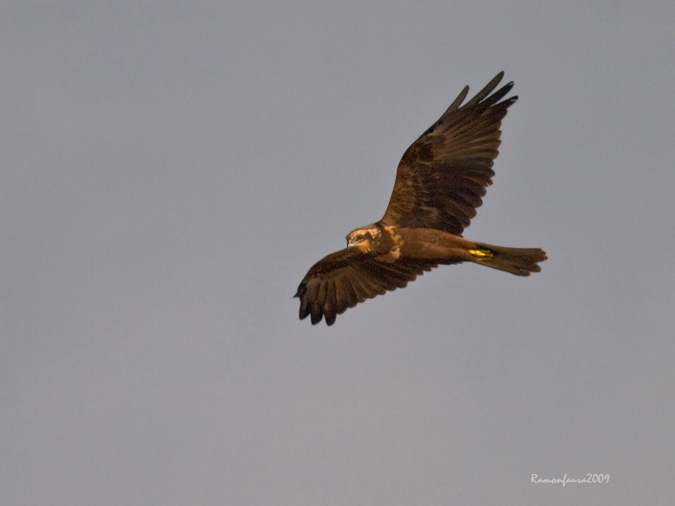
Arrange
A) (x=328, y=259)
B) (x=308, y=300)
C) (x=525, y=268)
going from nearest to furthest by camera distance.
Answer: (x=525, y=268)
(x=328, y=259)
(x=308, y=300)

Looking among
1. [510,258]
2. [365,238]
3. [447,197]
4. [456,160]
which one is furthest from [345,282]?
[510,258]

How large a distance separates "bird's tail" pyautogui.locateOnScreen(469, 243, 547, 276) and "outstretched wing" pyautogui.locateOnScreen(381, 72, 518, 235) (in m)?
0.54

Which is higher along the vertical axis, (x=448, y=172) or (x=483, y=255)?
(x=448, y=172)

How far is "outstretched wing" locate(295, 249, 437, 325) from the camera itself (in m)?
11.3

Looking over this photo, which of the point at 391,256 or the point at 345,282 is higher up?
the point at 345,282

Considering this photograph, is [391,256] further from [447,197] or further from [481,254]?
[481,254]

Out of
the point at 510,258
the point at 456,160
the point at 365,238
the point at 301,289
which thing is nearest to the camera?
the point at 510,258

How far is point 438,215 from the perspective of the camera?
35.3ft

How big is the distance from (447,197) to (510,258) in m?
1.08

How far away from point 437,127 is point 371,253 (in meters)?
1.69

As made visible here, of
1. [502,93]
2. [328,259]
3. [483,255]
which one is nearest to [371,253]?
[328,259]

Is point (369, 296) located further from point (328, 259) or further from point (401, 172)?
point (401, 172)

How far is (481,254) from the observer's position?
33.8 feet

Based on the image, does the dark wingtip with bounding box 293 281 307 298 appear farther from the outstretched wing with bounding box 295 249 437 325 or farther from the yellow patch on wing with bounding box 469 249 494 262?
the yellow patch on wing with bounding box 469 249 494 262
